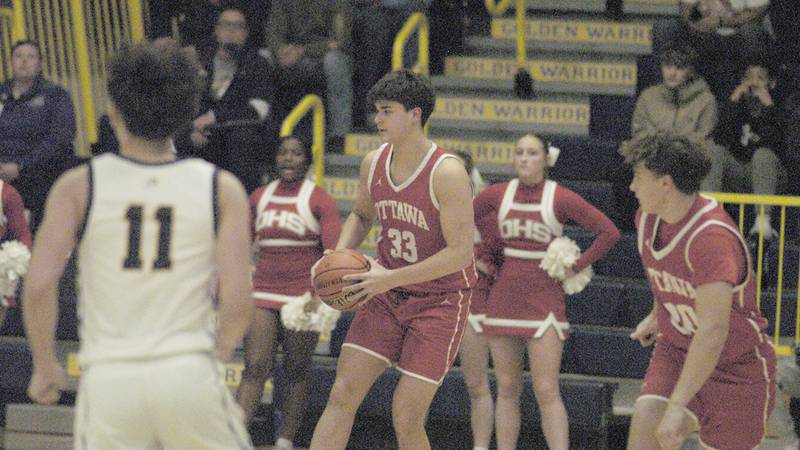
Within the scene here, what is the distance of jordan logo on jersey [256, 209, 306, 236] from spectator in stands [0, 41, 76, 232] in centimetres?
225

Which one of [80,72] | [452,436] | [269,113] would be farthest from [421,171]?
[80,72]

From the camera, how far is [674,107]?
29.0 ft

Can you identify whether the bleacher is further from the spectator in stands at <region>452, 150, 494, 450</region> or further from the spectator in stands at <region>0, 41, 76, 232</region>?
the spectator in stands at <region>0, 41, 76, 232</region>

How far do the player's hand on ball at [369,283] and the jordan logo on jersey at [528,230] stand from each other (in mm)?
2159

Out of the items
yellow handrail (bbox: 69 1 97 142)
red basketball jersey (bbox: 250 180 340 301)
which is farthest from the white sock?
yellow handrail (bbox: 69 1 97 142)

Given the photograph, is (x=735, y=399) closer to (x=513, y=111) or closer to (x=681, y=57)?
(x=681, y=57)

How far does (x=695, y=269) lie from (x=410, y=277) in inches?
46.8

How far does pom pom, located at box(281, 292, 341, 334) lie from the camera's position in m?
7.35

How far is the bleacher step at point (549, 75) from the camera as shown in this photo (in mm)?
10656

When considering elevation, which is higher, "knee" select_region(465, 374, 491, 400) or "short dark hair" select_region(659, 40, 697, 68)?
"short dark hair" select_region(659, 40, 697, 68)

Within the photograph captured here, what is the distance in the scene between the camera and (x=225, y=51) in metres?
9.74

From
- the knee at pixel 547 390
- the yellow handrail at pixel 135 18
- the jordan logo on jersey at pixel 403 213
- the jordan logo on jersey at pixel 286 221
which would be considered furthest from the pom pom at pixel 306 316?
the yellow handrail at pixel 135 18

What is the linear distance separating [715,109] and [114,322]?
6.03 metres

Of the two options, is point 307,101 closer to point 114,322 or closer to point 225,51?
point 225,51
